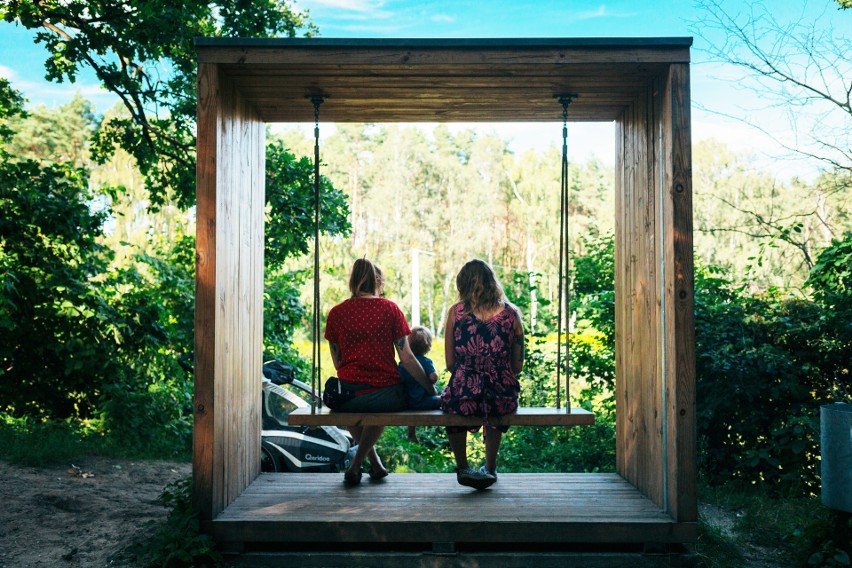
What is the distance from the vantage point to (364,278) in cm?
496

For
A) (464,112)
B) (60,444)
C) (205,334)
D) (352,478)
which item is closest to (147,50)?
(60,444)

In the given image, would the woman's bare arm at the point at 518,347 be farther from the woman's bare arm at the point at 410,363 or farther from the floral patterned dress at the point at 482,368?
the woman's bare arm at the point at 410,363

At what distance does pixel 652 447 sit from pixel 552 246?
23560 millimetres

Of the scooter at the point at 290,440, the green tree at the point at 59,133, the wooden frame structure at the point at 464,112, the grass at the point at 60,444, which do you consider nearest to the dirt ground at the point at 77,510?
the grass at the point at 60,444

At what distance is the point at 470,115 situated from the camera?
557 centimetres

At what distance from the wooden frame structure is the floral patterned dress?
58 cm

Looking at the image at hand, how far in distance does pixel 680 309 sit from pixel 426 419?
5.36ft

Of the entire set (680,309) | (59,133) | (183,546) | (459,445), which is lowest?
(183,546)

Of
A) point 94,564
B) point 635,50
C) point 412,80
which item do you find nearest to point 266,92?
point 412,80

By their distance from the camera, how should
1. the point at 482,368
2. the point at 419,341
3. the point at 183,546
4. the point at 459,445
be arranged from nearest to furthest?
the point at 183,546 → the point at 482,368 → the point at 459,445 → the point at 419,341

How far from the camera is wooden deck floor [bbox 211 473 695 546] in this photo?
164 inches

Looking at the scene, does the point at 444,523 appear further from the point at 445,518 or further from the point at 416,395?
the point at 416,395

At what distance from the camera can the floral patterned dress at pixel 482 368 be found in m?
4.76

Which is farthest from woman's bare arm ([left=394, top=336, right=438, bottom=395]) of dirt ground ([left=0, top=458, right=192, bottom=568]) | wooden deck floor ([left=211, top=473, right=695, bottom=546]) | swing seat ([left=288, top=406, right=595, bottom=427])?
dirt ground ([left=0, top=458, right=192, bottom=568])
